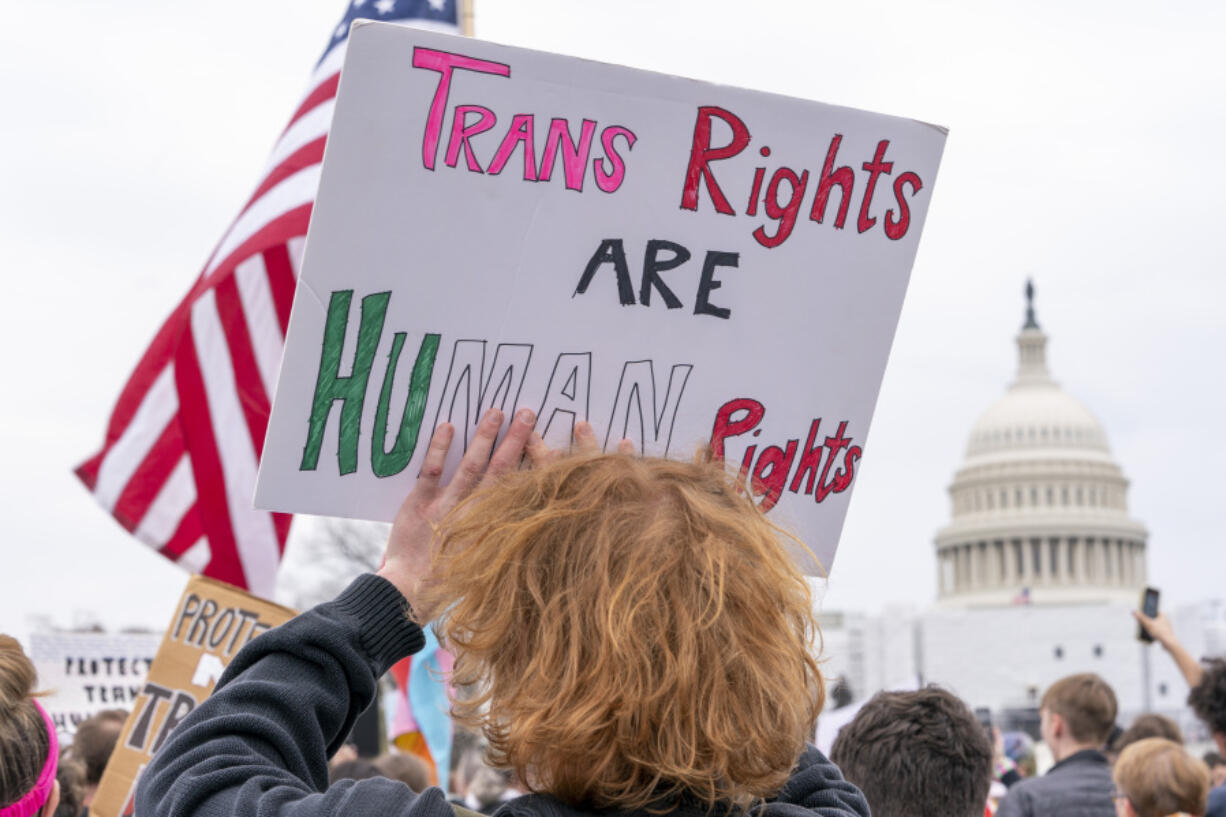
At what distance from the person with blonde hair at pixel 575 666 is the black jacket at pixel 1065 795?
3.63m

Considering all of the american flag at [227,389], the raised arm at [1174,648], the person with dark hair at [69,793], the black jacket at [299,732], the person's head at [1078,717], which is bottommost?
the person with dark hair at [69,793]

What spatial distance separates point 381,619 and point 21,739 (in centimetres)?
87

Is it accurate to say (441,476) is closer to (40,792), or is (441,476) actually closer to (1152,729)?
(40,792)

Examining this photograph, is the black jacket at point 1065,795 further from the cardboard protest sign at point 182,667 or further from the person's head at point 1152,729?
the cardboard protest sign at point 182,667

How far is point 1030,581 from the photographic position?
310 ft

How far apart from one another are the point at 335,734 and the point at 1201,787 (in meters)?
3.59

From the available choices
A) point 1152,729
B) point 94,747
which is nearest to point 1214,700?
point 1152,729

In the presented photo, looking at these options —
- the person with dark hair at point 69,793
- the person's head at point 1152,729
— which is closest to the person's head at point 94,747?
the person with dark hair at point 69,793

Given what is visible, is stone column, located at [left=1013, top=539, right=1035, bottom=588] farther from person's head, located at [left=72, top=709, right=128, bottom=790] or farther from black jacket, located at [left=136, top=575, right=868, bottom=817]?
black jacket, located at [left=136, top=575, right=868, bottom=817]

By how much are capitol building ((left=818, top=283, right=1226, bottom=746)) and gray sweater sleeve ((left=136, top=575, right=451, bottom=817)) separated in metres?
76.1

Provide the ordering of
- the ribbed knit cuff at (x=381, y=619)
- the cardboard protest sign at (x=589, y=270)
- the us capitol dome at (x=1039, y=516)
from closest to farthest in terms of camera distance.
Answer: the ribbed knit cuff at (x=381, y=619) → the cardboard protest sign at (x=589, y=270) → the us capitol dome at (x=1039, y=516)

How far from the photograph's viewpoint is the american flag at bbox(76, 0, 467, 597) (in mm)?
5477

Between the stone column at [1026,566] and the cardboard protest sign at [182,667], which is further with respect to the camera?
the stone column at [1026,566]

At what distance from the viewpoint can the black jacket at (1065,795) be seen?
5.03 meters
